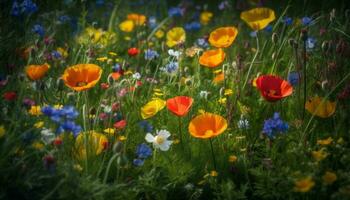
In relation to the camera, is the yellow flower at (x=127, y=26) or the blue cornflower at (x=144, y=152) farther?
the yellow flower at (x=127, y=26)

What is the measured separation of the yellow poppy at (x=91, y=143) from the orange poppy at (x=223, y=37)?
762 millimetres

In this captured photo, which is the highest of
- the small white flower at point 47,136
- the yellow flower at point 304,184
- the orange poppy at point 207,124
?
the small white flower at point 47,136

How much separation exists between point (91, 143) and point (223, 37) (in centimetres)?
91

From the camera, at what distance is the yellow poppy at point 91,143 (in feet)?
6.83

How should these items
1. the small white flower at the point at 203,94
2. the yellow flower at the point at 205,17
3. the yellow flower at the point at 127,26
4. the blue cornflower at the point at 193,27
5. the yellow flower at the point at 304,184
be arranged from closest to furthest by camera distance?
the yellow flower at the point at 304,184, the small white flower at the point at 203,94, the yellow flower at the point at 127,26, the blue cornflower at the point at 193,27, the yellow flower at the point at 205,17

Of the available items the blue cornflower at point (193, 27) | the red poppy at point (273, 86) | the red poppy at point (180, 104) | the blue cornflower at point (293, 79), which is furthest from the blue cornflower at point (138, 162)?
the blue cornflower at point (193, 27)

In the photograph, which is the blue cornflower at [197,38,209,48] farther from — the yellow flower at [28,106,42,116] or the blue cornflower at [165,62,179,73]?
the yellow flower at [28,106,42,116]

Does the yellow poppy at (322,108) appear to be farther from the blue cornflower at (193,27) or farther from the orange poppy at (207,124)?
the blue cornflower at (193,27)

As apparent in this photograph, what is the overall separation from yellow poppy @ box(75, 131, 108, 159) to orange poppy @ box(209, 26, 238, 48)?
0.76 metres

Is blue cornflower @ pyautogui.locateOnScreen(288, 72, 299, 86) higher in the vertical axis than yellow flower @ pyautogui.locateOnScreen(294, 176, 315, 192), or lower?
higher

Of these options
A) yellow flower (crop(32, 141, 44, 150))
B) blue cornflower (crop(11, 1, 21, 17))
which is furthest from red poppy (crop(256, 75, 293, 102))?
blue cornflower (crop(11, 1, 21, 17))

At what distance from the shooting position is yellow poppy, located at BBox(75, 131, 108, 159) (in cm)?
208

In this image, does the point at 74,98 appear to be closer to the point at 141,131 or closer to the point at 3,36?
the point at 141,131

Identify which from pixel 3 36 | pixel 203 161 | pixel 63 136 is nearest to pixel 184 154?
pixel 203 161
